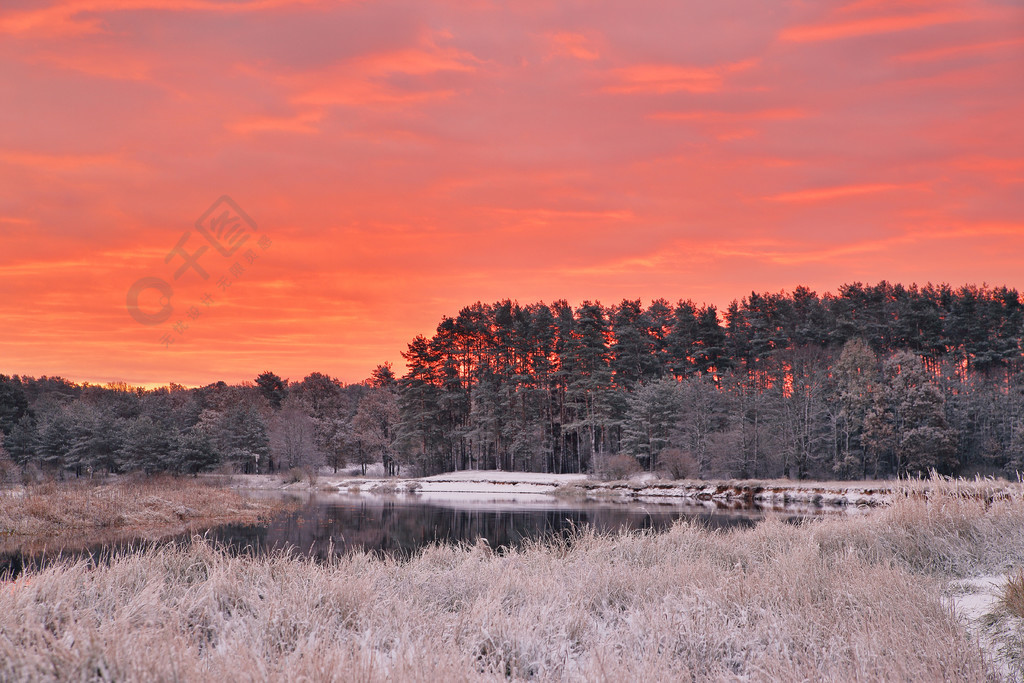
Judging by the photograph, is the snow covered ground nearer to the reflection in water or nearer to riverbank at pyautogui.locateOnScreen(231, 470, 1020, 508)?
riverbank at pyautogui.locateOnScreen(231, 470, 1020, 508)

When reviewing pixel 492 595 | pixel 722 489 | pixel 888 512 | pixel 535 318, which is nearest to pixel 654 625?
pixel 492 595

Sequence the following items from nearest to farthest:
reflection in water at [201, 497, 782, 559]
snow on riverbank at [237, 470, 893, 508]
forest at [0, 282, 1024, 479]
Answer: reflection in water at [201, 497, 782, 559]
snow on riverbank at [237, 470, 893, 508]
forest at [0, 282, 1024, 479]

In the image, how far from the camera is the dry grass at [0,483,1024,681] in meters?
4.97

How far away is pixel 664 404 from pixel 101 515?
130ft

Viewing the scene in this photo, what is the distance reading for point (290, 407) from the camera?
96.2 meters

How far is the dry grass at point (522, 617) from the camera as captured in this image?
497 cm

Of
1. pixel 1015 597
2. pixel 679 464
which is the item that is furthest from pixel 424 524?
pixel 679 464

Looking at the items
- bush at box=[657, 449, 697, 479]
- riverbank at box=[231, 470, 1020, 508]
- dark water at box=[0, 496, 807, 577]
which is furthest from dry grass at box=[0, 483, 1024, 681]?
bush at box=[657, 449, 697, 479]

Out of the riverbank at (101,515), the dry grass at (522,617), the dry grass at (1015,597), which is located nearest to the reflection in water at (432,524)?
the riverbank at (101,515)

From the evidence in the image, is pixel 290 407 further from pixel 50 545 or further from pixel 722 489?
pixel 50 545

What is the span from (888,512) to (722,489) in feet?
95.1

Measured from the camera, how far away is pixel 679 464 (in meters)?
47.4

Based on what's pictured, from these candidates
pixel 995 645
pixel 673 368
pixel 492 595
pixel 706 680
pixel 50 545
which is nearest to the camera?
pixel 706 680

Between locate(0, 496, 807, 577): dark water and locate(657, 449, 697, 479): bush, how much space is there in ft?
37.7
